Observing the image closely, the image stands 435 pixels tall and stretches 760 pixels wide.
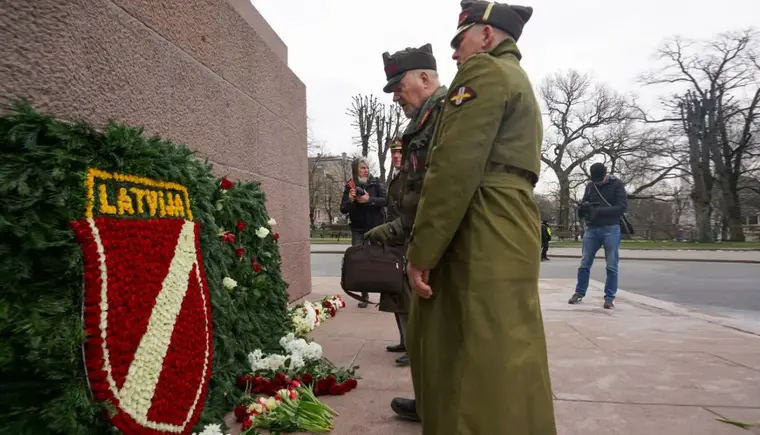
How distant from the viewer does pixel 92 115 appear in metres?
2.46

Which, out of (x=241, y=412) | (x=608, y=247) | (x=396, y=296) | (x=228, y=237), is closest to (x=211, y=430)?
(x=241, y=412)

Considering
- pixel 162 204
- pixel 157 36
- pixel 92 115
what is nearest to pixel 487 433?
pixel 162 204

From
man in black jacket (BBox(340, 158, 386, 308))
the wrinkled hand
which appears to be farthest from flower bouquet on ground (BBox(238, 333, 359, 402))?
man in black jacket (BBox(340, 158, 386, 308))

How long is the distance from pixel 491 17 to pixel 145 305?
6.21 ft

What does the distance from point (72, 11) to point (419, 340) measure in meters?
2.13

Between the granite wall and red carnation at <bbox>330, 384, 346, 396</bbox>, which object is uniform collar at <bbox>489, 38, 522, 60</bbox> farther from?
red carnation at <bbox>330, 384, 346, 396</bbox>

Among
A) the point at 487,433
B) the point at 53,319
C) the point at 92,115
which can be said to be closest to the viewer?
the point at 53,319

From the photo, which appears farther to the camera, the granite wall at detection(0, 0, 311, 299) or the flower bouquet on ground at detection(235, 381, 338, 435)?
the flower bouquet on ground at detection(235, 381, 338, 435)

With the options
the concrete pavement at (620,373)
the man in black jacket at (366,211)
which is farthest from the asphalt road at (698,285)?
the man in black jacket at (366,211)

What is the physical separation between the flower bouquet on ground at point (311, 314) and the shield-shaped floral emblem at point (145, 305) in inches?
77.4

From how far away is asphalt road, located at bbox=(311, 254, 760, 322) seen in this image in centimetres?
738

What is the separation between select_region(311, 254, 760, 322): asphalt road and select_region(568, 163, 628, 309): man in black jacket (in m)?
1.35

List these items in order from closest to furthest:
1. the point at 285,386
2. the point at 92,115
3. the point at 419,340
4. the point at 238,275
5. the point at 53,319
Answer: the point at 53,319 < the point at 419,340 < the point at 92,115 < the point at 285,386 < the point at 238,275

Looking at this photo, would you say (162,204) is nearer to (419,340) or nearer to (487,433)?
(419,340)
